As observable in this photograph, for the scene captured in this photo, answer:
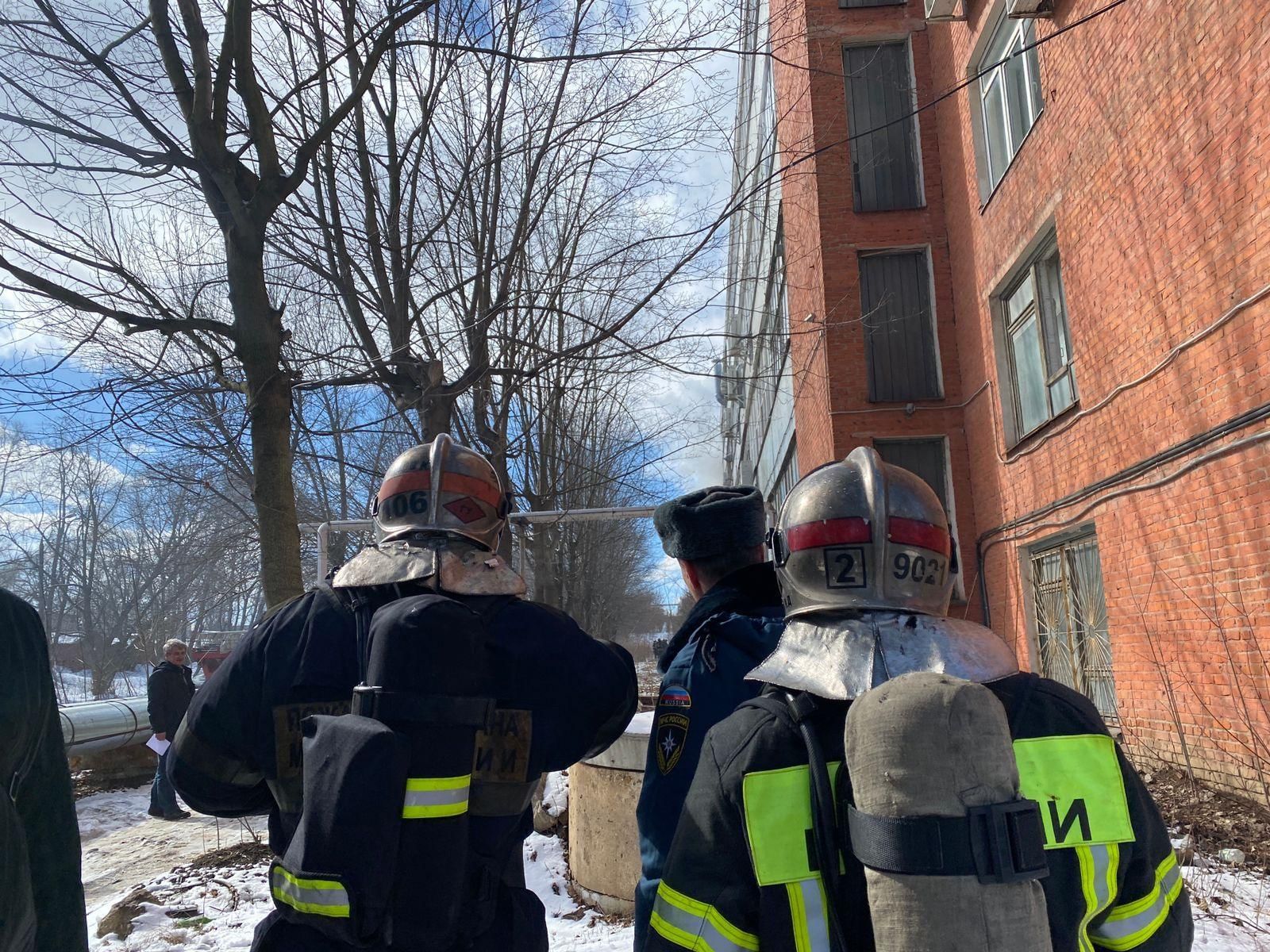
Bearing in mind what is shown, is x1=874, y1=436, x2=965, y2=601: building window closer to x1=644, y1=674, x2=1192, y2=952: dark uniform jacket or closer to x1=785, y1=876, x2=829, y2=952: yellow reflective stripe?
x1=644, y1=674, x2=1192, y2=952: dark uniform jacket

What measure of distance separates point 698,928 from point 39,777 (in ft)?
4.63

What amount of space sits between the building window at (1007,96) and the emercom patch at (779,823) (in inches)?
372

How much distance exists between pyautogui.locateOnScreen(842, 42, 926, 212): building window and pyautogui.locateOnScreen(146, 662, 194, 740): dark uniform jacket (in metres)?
A: 10.8

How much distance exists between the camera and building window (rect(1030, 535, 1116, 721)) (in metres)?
8.34

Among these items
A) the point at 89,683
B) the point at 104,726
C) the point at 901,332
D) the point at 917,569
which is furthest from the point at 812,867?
the point at 89,683

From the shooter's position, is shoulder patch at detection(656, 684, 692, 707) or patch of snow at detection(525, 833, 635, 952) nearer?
shoulder patch at detection(656, 684, 692, 707)

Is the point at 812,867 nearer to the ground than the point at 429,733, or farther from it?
nearer to the ground

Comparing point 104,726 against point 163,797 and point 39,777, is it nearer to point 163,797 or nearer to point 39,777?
Result: point 163,797

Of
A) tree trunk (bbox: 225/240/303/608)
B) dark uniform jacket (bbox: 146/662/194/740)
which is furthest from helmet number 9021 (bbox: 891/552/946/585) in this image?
dark uniform jacket (bbox: 146/662/194/740)

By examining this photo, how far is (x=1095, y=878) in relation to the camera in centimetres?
123

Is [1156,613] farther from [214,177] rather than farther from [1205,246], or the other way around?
[214,177]

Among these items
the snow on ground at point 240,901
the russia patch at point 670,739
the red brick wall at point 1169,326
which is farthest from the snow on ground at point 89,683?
the russia patch at point 670,739

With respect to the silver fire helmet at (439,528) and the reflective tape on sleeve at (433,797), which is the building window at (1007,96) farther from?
the reflective tape on sleeve at (433,797)

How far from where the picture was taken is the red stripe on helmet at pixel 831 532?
1635 millimetres
